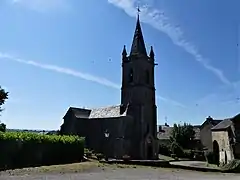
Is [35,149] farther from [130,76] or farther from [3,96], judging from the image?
[130,76]

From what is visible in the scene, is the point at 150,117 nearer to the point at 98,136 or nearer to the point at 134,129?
the point at 134,129

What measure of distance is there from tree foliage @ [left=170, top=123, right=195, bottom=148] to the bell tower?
1586 centimetres

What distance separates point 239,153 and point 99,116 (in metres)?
29.7

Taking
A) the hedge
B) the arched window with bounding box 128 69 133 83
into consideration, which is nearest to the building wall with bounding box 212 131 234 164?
the arched window with bounding box 128 69 133 83

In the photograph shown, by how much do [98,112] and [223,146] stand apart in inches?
1084

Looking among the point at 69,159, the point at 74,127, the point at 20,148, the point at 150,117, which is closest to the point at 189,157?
the point at 150,117

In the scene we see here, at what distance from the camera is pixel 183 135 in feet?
251

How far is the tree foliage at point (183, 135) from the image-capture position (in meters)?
75.9

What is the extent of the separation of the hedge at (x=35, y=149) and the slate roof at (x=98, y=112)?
22.0 meters

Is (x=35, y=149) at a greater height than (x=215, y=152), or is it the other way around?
(x=215, y=152)

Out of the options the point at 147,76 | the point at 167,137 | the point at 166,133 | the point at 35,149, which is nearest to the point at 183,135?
the point at 167,137

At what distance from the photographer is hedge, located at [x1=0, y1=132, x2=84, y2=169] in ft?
95.2

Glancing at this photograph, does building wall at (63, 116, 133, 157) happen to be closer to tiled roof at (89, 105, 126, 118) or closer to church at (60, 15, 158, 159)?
church at (60, 15, 158, 159)

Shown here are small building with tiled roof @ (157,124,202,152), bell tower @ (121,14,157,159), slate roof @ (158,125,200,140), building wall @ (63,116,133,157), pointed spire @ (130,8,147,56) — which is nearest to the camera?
building wall @ (63,116,133,157)
